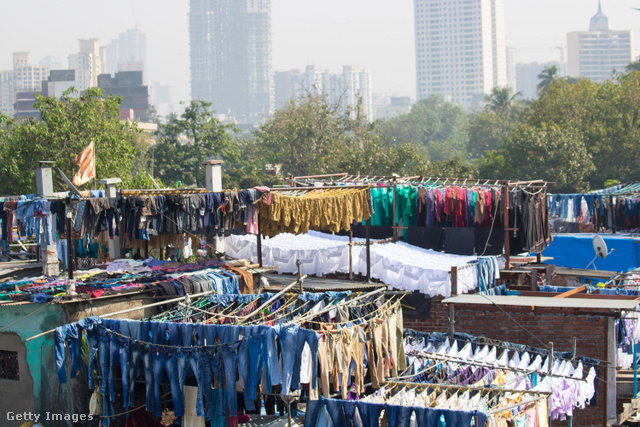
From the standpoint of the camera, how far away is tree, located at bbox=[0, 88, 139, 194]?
28562mm

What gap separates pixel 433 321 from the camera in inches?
601

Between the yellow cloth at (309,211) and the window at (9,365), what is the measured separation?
5199 millimetres

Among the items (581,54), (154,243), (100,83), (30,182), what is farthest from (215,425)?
(581,54)

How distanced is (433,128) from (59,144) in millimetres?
85705

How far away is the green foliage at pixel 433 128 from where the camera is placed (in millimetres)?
92438

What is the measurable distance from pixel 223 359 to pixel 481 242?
10.5 metres

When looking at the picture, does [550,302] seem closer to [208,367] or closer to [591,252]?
[208,367]

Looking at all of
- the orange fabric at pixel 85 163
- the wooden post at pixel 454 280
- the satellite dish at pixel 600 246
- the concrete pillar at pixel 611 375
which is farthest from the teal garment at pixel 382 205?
the satellite dish at pixel 600 246

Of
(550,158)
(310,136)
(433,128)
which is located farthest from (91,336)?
(433,128)

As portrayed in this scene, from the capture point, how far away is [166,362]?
9656mm

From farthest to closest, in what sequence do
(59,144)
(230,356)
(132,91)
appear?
(132,91)
(59,144)
(230,356)

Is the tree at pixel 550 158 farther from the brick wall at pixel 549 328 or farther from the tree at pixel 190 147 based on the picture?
the brick wall at pixel 549 328

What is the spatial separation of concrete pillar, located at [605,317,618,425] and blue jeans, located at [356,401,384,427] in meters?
6.51

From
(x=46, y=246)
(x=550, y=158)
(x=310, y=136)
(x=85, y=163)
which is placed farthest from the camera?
(x=310, y=136)
